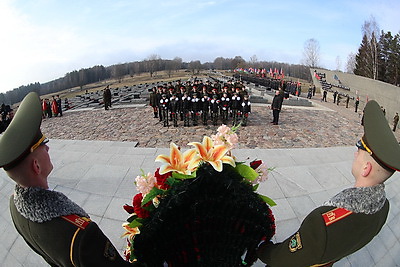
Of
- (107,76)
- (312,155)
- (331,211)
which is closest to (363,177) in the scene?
(331,211)

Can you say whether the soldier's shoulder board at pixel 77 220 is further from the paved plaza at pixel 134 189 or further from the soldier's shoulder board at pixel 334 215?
the paved plaza at pixel 134 189

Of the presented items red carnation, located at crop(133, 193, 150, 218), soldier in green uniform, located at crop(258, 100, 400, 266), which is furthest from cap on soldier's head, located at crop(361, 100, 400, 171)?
red carnation, located at crop(133, 193, 150, 218)

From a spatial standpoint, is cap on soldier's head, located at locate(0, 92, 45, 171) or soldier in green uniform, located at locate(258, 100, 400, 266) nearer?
cap on soldier's head, located at locate(0, 92, 45, 171)

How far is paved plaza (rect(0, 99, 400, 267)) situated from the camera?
357 centimetres

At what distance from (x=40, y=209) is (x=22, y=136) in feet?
1.65

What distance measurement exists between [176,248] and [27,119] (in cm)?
130

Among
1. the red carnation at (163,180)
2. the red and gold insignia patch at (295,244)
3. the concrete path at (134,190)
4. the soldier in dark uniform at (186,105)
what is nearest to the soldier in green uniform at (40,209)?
the red carnation at (163,180)

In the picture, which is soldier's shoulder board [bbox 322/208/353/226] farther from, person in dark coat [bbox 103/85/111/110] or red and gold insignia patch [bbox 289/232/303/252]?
person in dark coat [bbox 103/85/111/110]

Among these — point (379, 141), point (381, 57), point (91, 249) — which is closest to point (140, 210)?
point (91, 249)

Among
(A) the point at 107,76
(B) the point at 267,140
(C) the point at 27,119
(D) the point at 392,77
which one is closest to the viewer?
(C) the point at 27,119

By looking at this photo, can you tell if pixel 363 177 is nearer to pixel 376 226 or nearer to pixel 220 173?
pixel 376 226

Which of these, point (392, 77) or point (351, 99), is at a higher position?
point (392, 77)

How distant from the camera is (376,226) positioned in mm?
1735

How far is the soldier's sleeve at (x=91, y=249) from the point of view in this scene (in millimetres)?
1506
